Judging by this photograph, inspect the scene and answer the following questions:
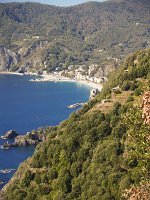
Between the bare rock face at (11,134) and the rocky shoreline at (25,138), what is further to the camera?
the bare rock face at (11,134)

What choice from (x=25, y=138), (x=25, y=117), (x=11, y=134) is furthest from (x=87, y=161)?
(x=25, y=117)

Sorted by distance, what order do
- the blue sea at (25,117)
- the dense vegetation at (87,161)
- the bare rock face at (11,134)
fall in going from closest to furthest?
the dense vegetation at (87,161) → the blue sea at (25,117) → the bare rock face at (11,134)

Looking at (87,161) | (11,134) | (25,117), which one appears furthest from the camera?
(25,117)

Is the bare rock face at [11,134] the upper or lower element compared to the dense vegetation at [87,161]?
lower

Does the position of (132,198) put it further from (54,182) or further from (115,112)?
(115,112)

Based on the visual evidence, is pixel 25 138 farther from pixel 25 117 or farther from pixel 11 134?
pixel 25 117

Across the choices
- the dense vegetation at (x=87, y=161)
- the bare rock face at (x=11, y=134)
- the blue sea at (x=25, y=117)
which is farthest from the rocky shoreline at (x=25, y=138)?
the dense vegetation at (x=87, y=161)

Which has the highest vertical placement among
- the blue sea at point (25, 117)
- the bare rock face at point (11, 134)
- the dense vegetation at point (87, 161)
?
the dense vegetation at point (87, 161)

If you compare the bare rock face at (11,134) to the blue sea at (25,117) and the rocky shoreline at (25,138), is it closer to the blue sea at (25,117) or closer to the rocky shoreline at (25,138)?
the rocky shoreline at (25,138)
